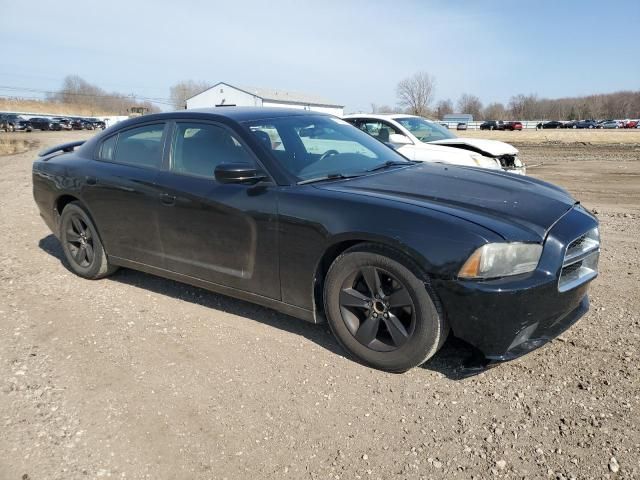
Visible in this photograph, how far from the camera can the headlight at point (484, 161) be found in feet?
27.0

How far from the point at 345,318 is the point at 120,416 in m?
1.40

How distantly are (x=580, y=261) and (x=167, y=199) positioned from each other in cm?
290

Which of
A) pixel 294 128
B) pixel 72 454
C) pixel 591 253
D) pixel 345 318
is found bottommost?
pixel 72 454

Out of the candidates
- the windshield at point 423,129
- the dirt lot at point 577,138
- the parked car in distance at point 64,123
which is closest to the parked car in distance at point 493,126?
the dirt lot at point 577,138

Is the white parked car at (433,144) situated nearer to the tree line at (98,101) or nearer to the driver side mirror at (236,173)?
the driver side mirror at (236,173)

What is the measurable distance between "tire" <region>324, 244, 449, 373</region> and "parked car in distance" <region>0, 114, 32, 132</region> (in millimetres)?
61295

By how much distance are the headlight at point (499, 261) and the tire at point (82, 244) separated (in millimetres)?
3464

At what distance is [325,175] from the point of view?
3.56m

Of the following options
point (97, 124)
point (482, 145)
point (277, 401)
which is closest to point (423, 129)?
point (482, 145)

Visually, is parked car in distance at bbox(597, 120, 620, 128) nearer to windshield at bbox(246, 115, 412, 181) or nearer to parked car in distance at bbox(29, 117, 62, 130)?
parked car in distance at bbox(29, 117, 62, 130)

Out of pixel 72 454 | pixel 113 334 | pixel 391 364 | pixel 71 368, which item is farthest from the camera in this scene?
pixel 113 334

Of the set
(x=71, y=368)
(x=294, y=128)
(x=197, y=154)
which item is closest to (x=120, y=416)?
(x=71, y=368)

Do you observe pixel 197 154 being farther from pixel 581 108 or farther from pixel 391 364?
pixel 581 108

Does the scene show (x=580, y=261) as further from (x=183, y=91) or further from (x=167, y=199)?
(x=183, y=91)
